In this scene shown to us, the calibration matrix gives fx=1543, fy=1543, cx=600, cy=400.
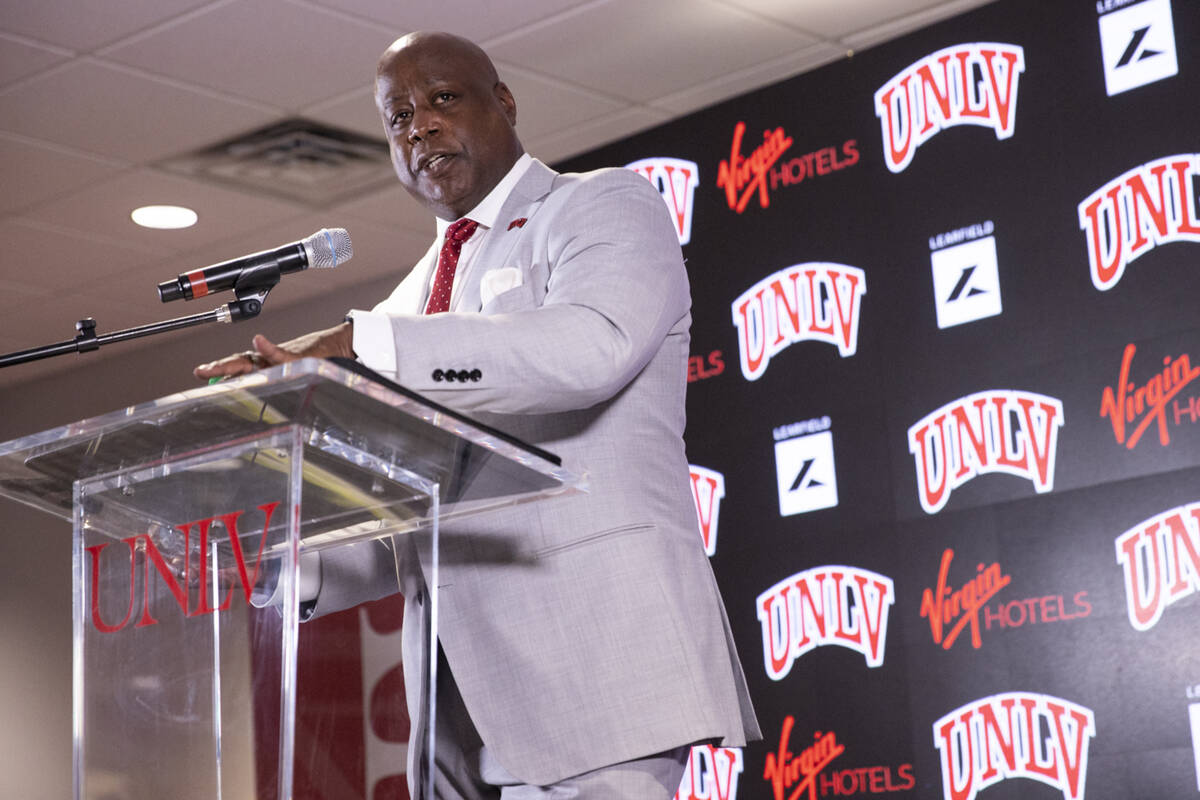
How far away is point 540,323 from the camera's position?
52.3 inches

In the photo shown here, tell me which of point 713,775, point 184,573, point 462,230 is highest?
point 462,230

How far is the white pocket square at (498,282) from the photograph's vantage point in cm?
152

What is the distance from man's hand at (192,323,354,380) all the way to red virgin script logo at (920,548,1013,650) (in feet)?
7.59

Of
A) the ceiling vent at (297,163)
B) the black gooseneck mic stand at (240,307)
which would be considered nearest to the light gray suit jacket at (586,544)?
the black gooseneck mic stand at (240,307)

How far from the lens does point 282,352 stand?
1.22 metres

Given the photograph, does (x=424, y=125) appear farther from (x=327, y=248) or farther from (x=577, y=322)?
(x=577, y=322)

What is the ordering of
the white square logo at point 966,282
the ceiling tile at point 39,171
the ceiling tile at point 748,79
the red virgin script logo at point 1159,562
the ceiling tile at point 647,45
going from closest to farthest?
1. the red virgin script logo at point 1159,562
2. the white square logo at point 966,282
3. the ceiling tile at point 647,45
4. the ceiling tile at point 748,79
5. the ceiling tile at point 39,171

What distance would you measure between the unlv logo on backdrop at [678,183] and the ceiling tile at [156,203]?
1.46 meters

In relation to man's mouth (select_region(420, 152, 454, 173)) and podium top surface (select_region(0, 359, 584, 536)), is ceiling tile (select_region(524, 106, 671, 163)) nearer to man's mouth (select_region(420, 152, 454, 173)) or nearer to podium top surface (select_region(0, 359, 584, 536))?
man's mouth (select_region(420, 152, 454, 173))

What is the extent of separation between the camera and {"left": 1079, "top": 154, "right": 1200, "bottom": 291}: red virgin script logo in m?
3.14

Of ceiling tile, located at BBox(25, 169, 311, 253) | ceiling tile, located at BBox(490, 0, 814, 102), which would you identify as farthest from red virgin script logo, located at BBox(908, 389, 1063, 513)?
ceiling tile, located at BBox(25, 169, 311, 253)

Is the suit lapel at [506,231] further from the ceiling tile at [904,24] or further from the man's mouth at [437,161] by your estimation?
the ceiling tile at [904,24]

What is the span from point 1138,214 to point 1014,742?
3.70ft

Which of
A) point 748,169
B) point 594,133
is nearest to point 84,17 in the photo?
point 594,133
